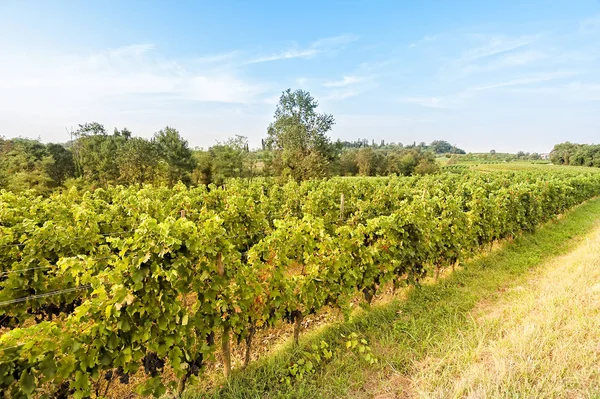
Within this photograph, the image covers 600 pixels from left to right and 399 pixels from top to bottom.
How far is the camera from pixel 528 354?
3.31 m

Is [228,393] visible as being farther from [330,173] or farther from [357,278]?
[330,173]

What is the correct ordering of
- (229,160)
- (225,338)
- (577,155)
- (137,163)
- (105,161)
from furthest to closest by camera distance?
(577,155) → (229,160) → (105,161) → (137,163) → (225,338)

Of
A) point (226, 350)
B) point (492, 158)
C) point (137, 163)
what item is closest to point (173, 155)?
point (137, 163)

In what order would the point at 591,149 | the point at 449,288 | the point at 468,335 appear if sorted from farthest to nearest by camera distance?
the point at 591,149 < the point at 449,288 < the point at 468,335

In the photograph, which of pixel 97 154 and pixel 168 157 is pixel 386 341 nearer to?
pixel 168 157

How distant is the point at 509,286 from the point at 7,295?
29.0 feet

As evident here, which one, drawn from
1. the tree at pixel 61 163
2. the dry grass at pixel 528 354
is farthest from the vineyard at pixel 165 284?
the tree at pixel 61 163

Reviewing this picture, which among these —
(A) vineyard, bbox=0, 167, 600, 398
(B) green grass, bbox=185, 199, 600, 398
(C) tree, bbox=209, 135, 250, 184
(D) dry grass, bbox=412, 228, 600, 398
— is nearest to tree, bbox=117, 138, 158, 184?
(C) tree, bbox=209, 135, 250, 184

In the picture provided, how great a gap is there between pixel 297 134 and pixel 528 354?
1490 inches

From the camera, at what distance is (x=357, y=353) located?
161 inches

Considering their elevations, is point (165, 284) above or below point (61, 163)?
below

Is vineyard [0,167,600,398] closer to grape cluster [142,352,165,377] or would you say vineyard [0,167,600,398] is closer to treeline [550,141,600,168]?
grape cluster [142,352,165,377]

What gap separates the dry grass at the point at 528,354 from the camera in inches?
113

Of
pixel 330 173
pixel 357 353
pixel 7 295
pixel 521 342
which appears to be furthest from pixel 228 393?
pixel 330 173
